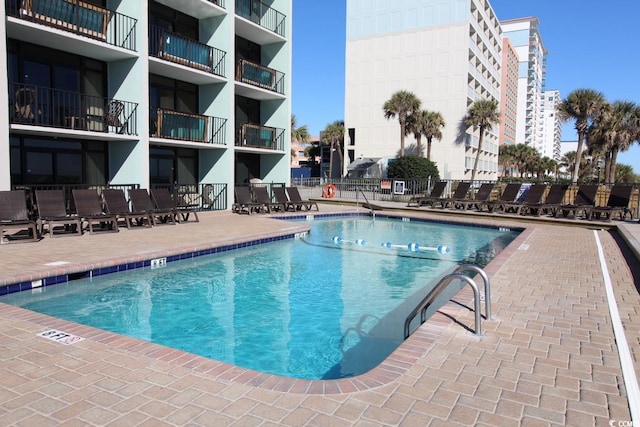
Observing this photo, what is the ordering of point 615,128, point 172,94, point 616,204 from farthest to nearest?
point 615,128 → point 172,94 → point 616,204

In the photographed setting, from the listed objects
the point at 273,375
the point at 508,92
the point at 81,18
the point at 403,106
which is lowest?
the point at 273,375

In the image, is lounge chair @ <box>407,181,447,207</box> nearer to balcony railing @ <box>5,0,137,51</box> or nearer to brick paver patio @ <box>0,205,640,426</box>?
balcony railing @ <box>5,0,137,51</box>

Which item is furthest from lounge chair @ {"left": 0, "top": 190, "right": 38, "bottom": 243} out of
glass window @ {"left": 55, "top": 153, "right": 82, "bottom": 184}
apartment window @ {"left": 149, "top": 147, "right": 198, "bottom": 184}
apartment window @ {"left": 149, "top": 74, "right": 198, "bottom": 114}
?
apartment window @ {"left": 149, "top": 74, "right": 198, "bottom": 114}

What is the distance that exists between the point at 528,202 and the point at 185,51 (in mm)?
14005

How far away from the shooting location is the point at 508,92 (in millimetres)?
77062

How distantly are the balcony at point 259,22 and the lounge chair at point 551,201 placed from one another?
13.1 metres

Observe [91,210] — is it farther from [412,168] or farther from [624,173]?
[624,173]

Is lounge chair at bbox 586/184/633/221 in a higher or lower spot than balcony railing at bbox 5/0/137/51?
lower

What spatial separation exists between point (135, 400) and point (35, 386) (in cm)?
78

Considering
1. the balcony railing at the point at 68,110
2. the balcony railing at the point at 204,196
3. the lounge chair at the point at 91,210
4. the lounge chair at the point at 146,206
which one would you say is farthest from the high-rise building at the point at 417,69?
the lounge chair at the point at 91,210

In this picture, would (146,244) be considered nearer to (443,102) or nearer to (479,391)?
(479,391)

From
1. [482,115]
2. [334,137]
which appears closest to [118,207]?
[482,115]

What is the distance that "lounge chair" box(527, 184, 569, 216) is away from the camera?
53.8 ft

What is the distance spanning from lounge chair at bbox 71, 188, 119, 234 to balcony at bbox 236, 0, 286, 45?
10.5 m
